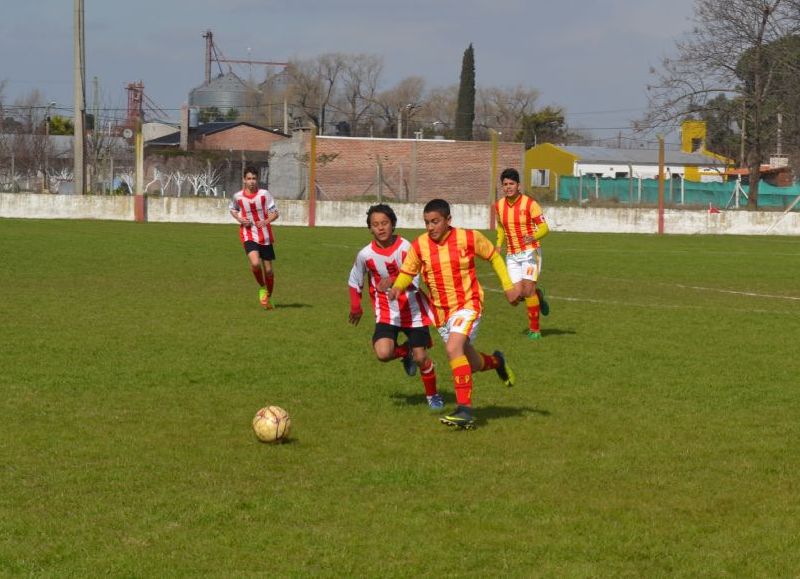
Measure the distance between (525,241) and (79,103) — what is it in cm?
3322

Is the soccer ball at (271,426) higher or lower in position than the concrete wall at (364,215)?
lower

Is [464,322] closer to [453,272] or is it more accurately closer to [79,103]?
[453,272]

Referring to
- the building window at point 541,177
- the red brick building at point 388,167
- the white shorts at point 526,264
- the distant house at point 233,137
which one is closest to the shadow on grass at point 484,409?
the white shorts at point 526,264

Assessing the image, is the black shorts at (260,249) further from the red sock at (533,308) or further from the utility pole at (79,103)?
the utility pole at (79,103)

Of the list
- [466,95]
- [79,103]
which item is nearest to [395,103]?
[466,95]

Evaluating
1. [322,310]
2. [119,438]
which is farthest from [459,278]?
[322,310]

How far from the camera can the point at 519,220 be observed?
14.0 m

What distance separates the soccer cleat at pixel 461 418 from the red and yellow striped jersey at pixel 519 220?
571cm

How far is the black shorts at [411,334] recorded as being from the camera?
30.6 ft

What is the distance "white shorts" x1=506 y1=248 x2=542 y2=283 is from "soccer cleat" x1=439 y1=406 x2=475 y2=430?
5805mm

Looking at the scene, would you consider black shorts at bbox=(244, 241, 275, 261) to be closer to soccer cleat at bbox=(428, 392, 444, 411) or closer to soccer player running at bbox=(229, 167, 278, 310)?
soccer player running at bbox=(229, 167, 278, 310)

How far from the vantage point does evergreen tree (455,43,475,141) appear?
88438mm

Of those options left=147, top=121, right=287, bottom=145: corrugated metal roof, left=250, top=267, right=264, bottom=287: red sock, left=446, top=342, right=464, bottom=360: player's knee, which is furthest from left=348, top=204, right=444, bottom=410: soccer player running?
left=147, top=121, right=287, bottom=145: corrugated metal roof

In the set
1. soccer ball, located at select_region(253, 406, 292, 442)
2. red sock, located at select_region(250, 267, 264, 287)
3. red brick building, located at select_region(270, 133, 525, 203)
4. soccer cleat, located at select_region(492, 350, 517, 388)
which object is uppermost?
red brick building, located at select_region(270, 133, 525, 203)
